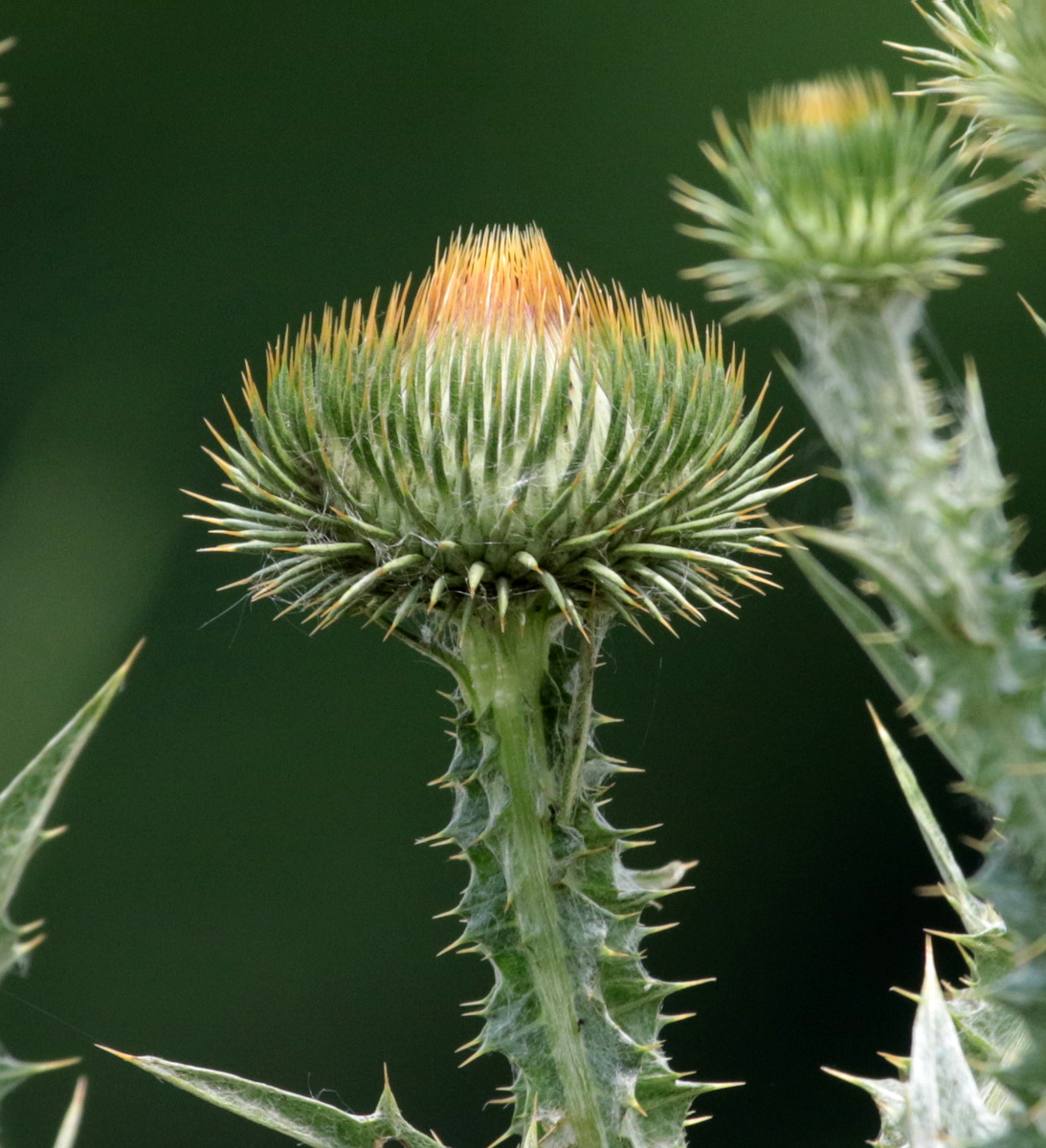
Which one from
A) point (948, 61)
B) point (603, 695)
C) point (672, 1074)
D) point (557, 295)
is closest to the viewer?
point (948, 61)

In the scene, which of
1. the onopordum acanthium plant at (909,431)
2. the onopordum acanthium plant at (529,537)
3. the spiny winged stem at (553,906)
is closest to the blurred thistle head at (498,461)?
the onopordum acanthium plant at (529,537)

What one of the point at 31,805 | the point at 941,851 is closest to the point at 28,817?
the point at 31,805

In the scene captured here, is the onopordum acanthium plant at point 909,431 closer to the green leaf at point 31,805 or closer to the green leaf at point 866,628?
the green leaf at point 866,628

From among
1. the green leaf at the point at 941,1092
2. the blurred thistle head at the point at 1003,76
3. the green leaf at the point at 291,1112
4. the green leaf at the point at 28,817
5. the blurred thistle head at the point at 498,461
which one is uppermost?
the blurred thistle head at the point at 1003,76

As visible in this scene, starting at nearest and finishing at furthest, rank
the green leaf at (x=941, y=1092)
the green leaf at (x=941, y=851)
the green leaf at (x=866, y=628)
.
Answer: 1. the green leaf at (x=866, y=628)
2. the green leaf at (x=941, y=1092)
3. the green leaf at (x=941, y=851)

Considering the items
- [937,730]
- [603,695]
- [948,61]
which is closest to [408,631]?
[948,61]

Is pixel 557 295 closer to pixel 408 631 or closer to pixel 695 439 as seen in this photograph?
pixel 695 439
